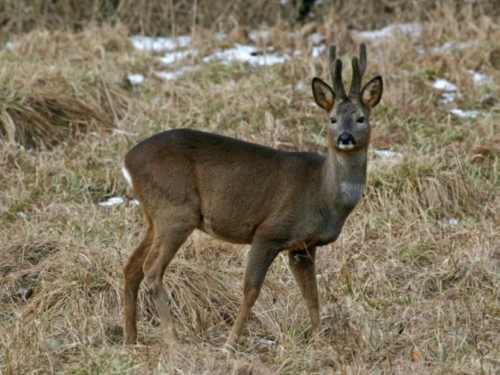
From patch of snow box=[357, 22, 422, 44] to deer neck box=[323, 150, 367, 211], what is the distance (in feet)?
19.7

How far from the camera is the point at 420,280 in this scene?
6703 mm

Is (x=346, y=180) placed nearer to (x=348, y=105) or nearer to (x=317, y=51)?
(x=348, y=105)

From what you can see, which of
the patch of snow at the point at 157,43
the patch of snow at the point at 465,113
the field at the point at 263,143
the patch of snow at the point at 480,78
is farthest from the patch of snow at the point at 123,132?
the patch of snow at the point at 480,78

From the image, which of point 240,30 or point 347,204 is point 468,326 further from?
point 240,30

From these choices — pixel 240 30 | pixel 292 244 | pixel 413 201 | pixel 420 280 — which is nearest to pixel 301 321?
pixel 292 244

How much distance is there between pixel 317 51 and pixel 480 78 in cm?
186

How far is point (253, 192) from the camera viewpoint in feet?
19.1

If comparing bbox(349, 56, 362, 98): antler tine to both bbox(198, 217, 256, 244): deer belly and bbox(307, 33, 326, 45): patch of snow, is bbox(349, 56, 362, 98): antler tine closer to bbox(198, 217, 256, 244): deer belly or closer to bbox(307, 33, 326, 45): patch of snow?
bbox(198, 217, 256, 244): deer belly

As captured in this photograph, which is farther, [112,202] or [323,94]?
[112,202]

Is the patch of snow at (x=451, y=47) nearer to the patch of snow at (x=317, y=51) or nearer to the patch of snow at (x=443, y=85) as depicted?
the patch of snow at (x=443, y=85)

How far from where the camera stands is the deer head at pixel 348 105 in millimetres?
5617

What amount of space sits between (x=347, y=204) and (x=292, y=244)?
37 centimetres

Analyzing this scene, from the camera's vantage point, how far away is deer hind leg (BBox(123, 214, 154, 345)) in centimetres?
587

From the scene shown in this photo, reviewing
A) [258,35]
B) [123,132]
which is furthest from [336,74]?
[258,35]
